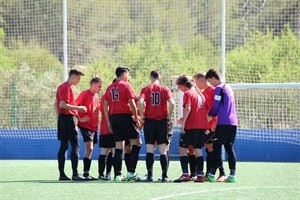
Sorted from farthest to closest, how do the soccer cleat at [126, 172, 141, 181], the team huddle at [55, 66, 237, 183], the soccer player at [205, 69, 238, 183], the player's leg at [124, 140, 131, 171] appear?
the player's leg at [124, 140, 131, 171] → the soccer cleat at [126, 172, 141, 181] → the team huddle at [55, 66, 237, 183] → the soccer player at [205, 69, 238, 183]

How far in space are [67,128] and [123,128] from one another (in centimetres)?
109

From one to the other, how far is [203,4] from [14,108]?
612 cm

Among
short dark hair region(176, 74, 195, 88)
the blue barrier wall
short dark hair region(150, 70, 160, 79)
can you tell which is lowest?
the blue barrier wall

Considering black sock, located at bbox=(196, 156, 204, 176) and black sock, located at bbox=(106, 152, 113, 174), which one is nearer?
black sock, located at bbox=(196, 156, 204, 176)

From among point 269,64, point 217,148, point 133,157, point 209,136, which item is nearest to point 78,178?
point 133,157

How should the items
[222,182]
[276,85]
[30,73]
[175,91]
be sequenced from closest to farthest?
1. [222,182]
2. [276,85]
3. [175,91]
4. [30,73]

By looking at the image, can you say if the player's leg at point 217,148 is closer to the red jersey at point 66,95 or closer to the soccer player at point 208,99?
the soccer player at point 208,99

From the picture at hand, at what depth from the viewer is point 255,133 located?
2169 centimetres

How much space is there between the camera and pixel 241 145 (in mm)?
21609

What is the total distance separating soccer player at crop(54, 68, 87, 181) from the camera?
49.1ft

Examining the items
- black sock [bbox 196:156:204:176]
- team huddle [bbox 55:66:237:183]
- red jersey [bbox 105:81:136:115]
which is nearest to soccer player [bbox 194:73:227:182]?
team huddle [bbox 55:66:237:183]

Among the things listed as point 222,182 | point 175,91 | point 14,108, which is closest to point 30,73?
point 14,108

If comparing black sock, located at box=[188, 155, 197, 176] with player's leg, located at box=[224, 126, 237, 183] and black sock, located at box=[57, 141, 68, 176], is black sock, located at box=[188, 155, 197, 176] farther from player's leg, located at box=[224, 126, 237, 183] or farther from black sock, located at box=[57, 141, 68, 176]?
black sock, located at box=[57, 141, 68, 176]

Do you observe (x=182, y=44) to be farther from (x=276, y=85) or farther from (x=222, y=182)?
(x=222, y=182)
